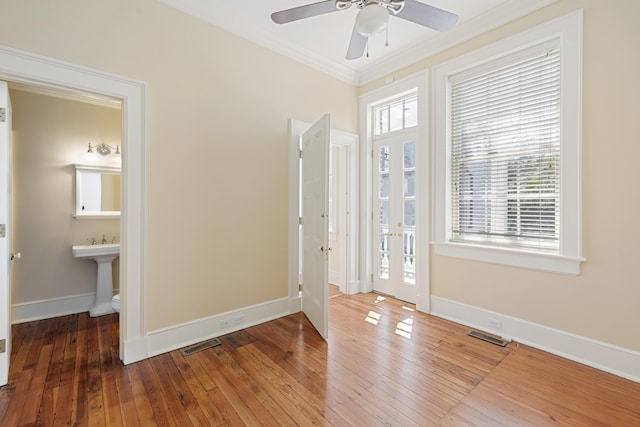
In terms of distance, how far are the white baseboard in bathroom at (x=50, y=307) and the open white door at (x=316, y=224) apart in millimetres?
2700

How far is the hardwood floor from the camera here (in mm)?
1793

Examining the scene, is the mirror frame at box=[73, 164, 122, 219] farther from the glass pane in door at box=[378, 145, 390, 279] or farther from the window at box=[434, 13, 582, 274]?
the window at box=[434, 13, 582, 274]

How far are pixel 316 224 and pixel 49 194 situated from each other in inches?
123

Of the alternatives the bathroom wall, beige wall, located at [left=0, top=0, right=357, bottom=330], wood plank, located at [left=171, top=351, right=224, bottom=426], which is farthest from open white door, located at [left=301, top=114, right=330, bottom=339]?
the bathroom wall

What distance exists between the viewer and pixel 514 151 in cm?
284

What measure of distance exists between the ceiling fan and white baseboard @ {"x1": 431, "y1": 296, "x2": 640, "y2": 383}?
2.65 m

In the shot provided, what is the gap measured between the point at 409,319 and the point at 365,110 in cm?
281

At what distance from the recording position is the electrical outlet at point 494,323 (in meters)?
2.89

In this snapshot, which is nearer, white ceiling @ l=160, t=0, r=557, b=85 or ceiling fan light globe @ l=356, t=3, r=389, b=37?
ceiling fan light globe @ l=356, t=3, r=389, b=37

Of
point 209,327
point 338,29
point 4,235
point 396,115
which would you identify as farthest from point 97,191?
point 396,115

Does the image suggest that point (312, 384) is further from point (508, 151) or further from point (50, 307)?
point (50, 307)

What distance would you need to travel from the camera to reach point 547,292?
103 inches

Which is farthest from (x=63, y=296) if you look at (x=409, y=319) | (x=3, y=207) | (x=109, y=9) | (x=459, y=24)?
(x=459, y=24)

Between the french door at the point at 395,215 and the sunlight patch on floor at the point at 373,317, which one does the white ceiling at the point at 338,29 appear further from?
the sunlight patch on floor at the point at 373,317
